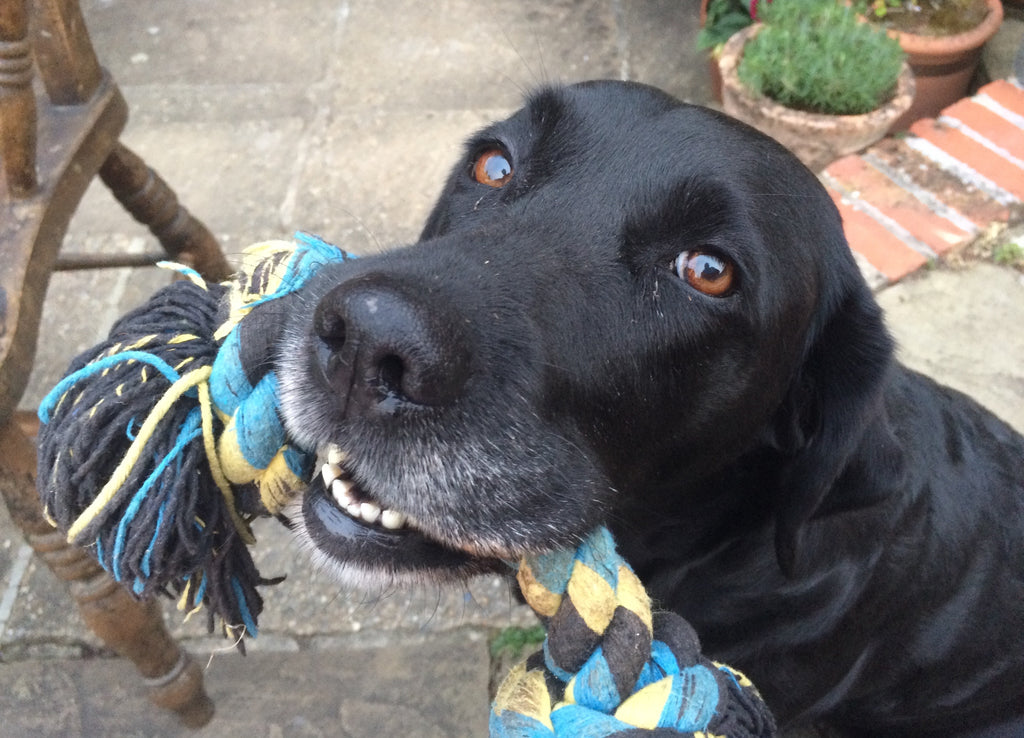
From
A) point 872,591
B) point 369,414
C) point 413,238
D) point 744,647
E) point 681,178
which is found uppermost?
point 681,178

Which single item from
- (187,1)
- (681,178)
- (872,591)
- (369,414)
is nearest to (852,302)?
(681,178)

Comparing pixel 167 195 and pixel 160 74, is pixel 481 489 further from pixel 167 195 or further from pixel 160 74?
pixel 160 74

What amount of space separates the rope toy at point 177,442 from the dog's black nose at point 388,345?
0.63 ft

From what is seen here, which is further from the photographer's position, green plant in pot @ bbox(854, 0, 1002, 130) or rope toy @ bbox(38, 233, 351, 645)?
green plant in pot @ bbox(854, 0, 1002, 130)

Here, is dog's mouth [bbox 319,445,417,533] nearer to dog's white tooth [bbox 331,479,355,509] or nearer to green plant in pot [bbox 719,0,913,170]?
dog's white tooth [bbox 331,479,355,509]

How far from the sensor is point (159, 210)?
8.45 ft

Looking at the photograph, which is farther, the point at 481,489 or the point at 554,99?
the point at 554,99

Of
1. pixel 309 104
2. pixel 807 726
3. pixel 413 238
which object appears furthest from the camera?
pixel 309 104

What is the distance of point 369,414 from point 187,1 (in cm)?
480

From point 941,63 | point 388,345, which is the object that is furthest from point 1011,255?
point 388,345

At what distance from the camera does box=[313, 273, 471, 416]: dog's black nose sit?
1.02 metres

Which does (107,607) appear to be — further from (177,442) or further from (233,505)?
(177,442)

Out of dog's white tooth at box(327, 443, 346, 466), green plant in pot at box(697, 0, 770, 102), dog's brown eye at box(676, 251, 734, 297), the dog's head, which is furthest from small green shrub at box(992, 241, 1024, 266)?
dog's white tooth at box(327, 443, 346, 466)

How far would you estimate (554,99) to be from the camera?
1614mm
